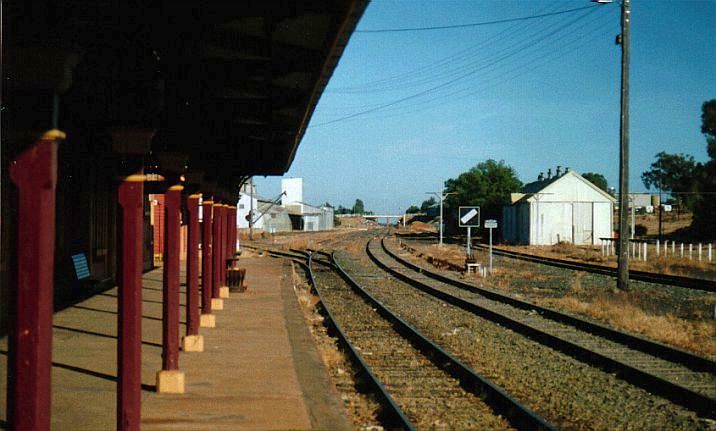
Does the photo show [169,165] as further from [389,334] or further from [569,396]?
[389,334]

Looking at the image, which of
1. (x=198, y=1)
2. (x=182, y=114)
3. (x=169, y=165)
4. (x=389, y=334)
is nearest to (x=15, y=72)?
(x=198, y=1)

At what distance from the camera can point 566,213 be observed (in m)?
53.0

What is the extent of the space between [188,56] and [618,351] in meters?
7.71

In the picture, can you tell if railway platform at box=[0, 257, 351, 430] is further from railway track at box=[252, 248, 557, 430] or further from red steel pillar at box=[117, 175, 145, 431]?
red steel pillar at box=[117, 175, 145, 431]

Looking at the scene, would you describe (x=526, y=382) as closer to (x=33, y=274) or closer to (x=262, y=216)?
(x=33, y=274)

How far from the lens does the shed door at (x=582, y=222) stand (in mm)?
52906

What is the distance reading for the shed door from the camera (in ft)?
174

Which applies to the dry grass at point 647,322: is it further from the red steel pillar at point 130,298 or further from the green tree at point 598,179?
the green tree at point 598,179

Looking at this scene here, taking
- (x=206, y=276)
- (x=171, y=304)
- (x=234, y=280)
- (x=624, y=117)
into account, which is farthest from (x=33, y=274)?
(x=624, y=117)

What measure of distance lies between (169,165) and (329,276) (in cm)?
1813

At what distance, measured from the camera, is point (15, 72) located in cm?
388

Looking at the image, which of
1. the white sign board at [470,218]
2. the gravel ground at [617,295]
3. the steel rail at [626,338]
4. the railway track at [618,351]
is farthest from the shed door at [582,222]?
the railway track at [618,351]

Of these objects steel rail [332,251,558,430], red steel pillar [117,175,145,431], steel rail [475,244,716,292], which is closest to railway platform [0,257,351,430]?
red steel pillar [117,175,145,431]

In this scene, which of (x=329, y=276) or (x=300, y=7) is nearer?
(x=300, y=7)
